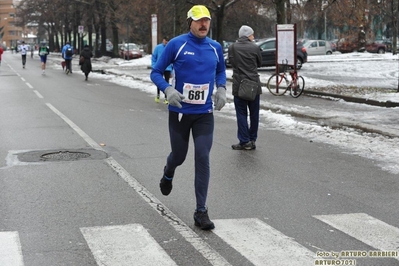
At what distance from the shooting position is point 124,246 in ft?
17.4

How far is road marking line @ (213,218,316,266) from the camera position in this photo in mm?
5000

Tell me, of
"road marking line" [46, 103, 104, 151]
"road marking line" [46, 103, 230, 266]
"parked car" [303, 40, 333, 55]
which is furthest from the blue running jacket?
"parked car" [303, 40, 333, 55]

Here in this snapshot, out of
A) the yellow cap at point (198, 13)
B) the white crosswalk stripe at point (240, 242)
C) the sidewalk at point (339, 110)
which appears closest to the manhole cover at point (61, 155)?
the white crosswalk stripe at point (240, 242)

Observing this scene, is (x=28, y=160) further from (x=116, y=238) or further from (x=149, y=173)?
(x=116, y=238)

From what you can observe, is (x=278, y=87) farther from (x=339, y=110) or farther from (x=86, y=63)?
(x=86, y=63)

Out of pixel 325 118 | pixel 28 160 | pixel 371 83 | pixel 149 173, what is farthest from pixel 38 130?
pixel 371 83

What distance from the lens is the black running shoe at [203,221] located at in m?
5.82

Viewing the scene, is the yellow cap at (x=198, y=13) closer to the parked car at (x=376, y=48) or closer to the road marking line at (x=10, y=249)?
the road marking line at (x=10, y=249)

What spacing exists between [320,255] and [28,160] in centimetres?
541

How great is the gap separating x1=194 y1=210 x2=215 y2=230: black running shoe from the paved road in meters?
0.09

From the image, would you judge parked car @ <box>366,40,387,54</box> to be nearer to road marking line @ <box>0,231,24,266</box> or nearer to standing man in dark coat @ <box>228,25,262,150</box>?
standing man in dark coat @ <box>228,25,262,150</box>

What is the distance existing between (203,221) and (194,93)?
1.16 metres

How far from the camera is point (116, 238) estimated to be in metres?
5.54

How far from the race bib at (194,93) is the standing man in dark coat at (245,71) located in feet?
14.1
